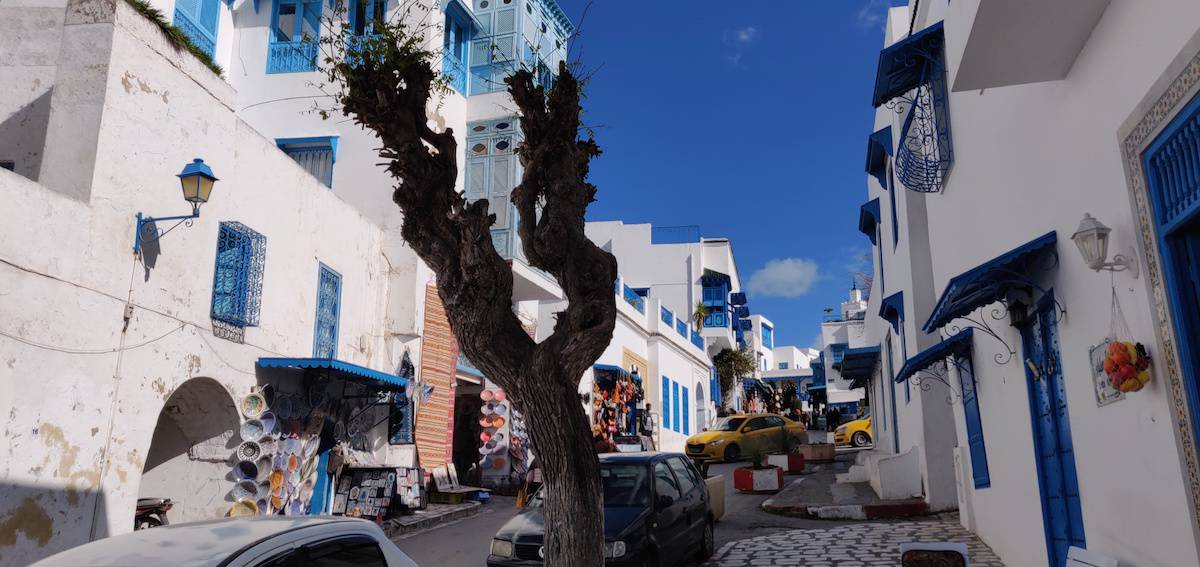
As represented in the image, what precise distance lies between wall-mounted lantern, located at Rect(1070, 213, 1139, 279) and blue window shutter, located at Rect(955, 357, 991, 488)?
496 centimetres

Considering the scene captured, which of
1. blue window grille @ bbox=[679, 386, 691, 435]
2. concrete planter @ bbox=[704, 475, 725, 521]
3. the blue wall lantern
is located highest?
the blue wall lantern

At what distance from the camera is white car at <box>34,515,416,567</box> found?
11.8 feet

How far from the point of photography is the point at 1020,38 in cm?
522

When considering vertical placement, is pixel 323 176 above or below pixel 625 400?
above

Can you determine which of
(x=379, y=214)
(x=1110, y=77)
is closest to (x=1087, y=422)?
(x=1110, y=77)

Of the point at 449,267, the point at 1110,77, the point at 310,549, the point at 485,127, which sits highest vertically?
the point at 485,127

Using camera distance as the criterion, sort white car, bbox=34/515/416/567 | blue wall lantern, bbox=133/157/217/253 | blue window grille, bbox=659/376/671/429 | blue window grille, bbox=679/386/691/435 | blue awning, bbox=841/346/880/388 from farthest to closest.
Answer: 1. blue window grille, bbox=679/386/691/435
2. blue window grille, bbox=659/376/671/429
3. blue awning, bbox=841/346/880/388
4. blue wall lantern, bbox=133/157/217/253
5. white car, bbox=34/515/416/567

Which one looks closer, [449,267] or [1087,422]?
[1087,422]

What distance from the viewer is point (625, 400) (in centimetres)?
2641

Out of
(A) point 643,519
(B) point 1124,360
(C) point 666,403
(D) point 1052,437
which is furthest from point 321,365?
(C) point 666,403

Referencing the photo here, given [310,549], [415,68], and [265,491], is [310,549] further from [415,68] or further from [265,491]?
[265,491]

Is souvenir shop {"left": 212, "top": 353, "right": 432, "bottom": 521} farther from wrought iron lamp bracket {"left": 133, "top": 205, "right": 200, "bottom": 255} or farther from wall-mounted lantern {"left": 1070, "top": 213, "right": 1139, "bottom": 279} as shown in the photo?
wall-mounted lantern {"left": 1070, "top": 213, "right": 1139, "bottom": 279}

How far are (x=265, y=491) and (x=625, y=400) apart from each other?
16.1m

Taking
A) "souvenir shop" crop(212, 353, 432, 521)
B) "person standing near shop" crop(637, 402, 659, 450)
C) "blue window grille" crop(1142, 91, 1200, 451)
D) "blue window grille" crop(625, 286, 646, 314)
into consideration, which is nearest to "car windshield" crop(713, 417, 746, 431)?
"person standing near shop" crop(637, 402, 659, 450)
